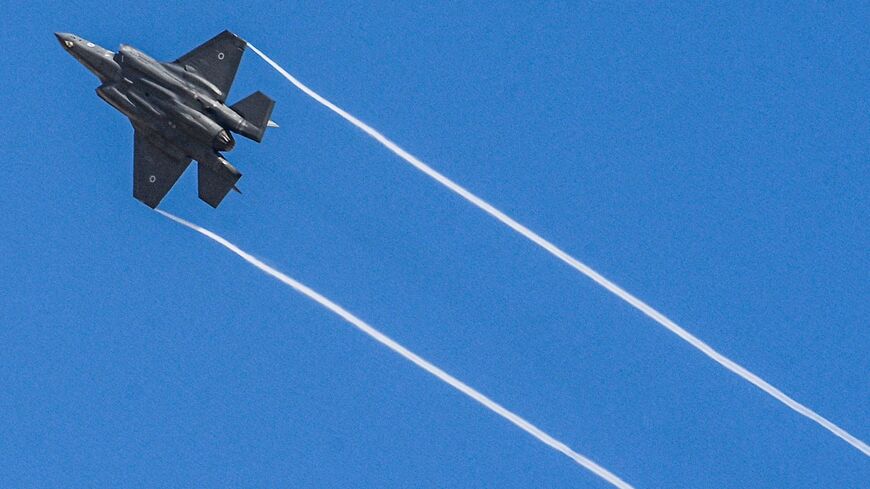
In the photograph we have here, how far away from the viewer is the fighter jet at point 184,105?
37.8m

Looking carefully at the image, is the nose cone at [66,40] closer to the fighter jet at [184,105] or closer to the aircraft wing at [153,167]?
the fighter jet at [184,105]

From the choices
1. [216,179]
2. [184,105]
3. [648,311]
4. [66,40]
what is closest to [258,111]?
[184,105]

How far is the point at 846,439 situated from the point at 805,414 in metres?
0.99

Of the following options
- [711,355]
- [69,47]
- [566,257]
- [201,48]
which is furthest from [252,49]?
[711,355]

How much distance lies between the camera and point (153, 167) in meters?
38.9

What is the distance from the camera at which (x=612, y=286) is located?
40.4 metres

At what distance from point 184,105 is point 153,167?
5.86 ft

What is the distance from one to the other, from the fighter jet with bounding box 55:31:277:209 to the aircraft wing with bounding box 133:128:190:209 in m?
0.02

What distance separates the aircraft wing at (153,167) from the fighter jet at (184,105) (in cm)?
2

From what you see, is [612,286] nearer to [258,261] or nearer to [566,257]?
[566,257]

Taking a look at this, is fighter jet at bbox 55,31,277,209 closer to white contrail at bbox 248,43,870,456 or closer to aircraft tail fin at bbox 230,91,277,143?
aircraft tail fin at bbox 230,91,277,143

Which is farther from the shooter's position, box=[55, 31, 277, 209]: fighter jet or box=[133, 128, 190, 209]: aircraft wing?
box=[133, 128, 190, 209]: aircraft wing

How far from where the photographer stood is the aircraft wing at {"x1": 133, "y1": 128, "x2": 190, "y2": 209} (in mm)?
38594

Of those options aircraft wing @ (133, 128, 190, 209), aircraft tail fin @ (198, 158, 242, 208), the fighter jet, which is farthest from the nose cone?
aircraft tail fin @ (198, 158, 242, 208)
